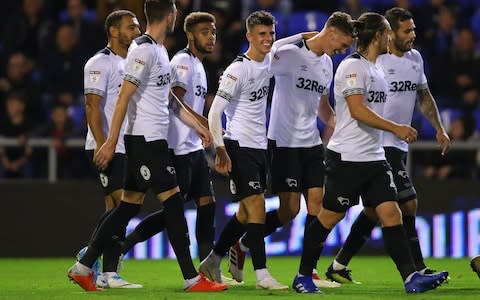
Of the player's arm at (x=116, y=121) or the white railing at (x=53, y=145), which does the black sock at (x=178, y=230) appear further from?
the white railing at (x=53, y=145)

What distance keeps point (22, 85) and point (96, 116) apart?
630 centimetres

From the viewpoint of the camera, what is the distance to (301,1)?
1844 centimetres

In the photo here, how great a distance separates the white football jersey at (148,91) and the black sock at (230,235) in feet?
4.15

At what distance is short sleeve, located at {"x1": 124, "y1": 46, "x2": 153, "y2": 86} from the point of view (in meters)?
9.13

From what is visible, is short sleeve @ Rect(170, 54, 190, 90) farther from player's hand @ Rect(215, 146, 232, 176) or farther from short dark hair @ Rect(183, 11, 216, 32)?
player's hand @ Rect(215, 146, 232, 176)

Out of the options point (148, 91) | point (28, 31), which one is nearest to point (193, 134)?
point (148, 91)

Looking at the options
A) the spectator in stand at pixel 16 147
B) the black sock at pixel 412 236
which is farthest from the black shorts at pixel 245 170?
the spectator in stand at pixel 16 147

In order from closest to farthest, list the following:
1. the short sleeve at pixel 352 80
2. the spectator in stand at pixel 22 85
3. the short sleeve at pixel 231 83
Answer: the short sleeve at pixel 352 80
the short sleeve at pixel 231 83
the spectator in stand at pixel 22 85

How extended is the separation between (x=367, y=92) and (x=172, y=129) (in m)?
1.92

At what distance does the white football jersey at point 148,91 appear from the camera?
9180 mm

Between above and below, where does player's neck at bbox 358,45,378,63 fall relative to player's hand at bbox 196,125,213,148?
above

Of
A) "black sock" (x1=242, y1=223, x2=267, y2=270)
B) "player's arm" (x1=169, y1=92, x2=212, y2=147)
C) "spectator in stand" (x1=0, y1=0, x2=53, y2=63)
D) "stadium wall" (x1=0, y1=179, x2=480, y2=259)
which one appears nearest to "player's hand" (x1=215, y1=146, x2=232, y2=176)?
"player's arm" (x1=169, y1=92, x2=212, y2=147)

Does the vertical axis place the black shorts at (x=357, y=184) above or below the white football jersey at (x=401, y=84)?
below

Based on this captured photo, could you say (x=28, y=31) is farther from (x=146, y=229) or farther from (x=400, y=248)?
(x=400, y=248)
